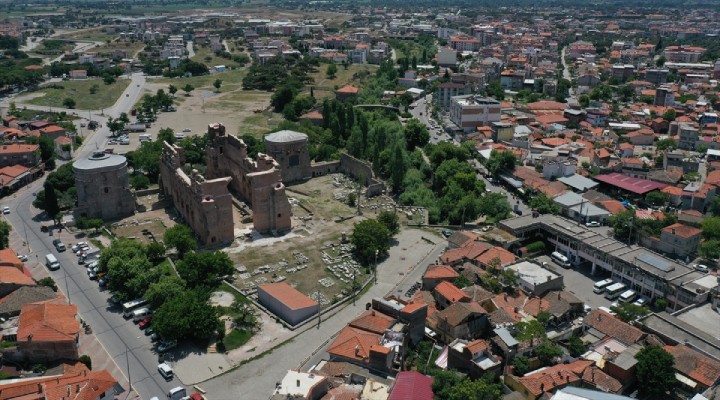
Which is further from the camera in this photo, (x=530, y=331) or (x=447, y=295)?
(x=447, y=295)

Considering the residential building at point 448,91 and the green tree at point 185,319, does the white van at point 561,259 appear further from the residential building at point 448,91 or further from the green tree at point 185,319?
the residential building at point 448,91

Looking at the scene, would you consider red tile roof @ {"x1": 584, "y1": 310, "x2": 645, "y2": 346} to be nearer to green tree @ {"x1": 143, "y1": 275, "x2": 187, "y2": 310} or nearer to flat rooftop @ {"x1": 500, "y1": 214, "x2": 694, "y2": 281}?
flat rooftop @ {"x1": 500, "y1": 214, "x2": 694, "y2": 281}

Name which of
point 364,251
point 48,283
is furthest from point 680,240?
point 48,283

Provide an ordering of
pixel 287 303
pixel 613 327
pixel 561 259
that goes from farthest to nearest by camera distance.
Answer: pixel 561 259
pixel 287 303
pixel 613 327

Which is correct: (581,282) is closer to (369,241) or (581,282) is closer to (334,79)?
(369,241)

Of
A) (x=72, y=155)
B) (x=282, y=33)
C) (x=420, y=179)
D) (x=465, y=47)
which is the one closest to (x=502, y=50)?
(x=465, y=47)

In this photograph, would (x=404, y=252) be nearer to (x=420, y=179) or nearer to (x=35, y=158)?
(x=420, y=179)
